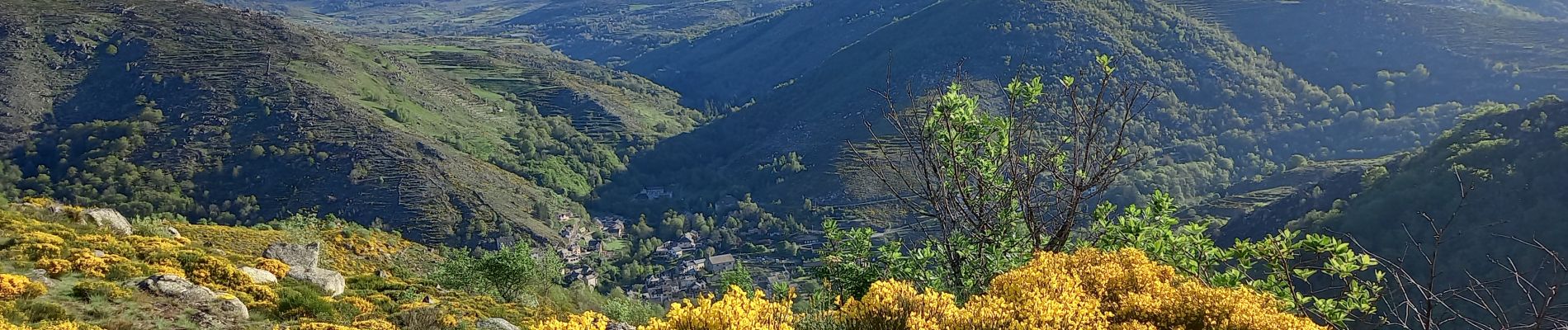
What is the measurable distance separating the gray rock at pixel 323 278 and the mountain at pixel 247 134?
201ft

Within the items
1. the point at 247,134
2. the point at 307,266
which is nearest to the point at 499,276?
the point at 307,266

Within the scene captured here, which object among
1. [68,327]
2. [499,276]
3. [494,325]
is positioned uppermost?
[68,327]

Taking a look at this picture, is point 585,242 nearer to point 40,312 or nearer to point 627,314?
point 627,314

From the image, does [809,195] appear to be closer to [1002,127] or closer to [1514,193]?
[1514,193]

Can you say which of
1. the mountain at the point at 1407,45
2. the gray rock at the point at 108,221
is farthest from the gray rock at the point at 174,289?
the mountain at the point at 1407,45

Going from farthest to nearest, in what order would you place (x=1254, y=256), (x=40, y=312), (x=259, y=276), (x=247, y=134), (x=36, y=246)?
(x=247, y=134) < (x=259, y=276) < (x=36, y=246) < (x=40, y=312) < (x=1254, y=256)

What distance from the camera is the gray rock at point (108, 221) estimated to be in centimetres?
2035

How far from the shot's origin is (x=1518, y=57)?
443 ft

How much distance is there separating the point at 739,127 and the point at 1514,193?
116289 mm

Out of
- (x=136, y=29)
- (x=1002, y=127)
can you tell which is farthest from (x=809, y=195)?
(x=1002, y=127)

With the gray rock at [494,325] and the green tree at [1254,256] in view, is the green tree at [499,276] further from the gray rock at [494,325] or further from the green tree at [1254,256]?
the green tree at [1254,256]

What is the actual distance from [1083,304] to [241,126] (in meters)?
104

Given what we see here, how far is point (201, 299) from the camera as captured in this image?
13367 millimetres

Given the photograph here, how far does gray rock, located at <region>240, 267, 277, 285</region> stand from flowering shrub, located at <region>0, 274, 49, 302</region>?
12.8ft
